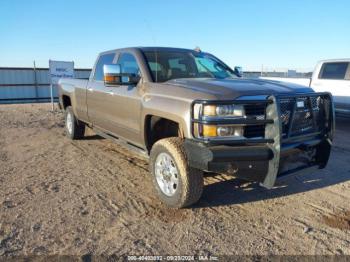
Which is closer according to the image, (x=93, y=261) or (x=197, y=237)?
(x=93, y=261)

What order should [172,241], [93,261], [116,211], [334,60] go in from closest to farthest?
[93,261]
[172,241]
[116,211]
[334,60]

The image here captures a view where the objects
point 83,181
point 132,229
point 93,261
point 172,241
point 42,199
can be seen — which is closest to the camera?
point 93,261

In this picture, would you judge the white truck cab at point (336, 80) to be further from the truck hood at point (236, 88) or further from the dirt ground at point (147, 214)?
the truck hood at point (236, 88)

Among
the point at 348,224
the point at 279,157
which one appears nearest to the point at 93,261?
the point at 279,157

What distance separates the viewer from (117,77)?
461 centimetres

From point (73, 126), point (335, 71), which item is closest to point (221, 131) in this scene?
point (73, 126)

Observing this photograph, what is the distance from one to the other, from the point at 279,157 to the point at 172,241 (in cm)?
136

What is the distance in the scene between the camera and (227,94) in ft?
11.8

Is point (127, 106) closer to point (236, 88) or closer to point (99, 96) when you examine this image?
point (99, 96)

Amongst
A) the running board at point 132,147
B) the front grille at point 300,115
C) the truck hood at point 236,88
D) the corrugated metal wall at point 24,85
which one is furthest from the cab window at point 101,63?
the corrugated metal wall at point 24,85

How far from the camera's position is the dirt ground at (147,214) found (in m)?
3.21

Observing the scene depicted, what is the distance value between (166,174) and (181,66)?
69.4 inches

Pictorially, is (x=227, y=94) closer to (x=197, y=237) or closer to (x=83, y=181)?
(x=197, y=237)

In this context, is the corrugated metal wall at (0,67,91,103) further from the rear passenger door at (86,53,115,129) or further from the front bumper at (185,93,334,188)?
the front bumper at (185,93,334,188)
